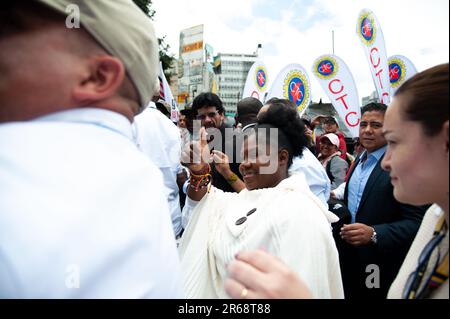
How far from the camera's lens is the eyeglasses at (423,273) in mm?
1063

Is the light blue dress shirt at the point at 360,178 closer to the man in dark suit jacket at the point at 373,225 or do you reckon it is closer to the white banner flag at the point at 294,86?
the man in dark suit jacket at the point at 373,225

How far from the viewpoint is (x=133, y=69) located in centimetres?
81

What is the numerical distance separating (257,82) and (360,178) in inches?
216

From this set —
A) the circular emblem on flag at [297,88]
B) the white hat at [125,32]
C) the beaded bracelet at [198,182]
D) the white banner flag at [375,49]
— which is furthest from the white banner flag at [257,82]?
the white hat at [125,32]

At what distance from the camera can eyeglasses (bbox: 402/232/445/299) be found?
1.06 meters

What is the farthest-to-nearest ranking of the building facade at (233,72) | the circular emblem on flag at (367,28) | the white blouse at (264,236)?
the building facade at (233,72) < the circular emblem on flag at (367,28) < the white blouse at (264,236)

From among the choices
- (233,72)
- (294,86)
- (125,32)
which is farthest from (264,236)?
(233,72)

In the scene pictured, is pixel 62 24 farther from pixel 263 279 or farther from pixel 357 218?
pixel 357 218

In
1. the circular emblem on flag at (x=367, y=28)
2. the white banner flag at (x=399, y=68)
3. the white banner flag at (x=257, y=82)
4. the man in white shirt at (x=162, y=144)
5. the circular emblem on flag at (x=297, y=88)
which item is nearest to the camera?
the man in white shirt at (x=162, y=144)

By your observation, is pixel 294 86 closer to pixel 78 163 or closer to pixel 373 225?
pixel 373 225

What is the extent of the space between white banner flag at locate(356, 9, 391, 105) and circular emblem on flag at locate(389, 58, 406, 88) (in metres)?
1.69

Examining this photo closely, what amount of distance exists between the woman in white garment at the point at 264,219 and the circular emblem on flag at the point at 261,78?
5.90 metres

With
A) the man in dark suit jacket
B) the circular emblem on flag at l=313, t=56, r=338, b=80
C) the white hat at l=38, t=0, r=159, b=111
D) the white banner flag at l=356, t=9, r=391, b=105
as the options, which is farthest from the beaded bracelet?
the circular emblem on flag at l=313, t=56, r=338, b=80
